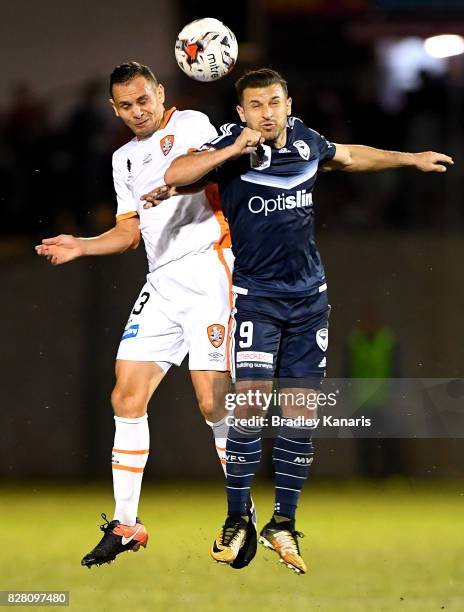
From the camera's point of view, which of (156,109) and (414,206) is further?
(414,206)

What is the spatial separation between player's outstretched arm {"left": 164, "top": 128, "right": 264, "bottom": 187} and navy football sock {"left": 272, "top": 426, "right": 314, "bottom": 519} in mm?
1526

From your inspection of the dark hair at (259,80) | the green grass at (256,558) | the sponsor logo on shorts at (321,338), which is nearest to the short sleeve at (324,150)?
the dark hair at (259,80)

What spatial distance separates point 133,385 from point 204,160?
59.1 inches

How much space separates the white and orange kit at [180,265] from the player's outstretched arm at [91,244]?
0.33ft

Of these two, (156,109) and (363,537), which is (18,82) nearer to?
(363,537)

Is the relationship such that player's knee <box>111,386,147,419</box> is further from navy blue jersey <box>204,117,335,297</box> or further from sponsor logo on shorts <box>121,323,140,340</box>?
navy blue jersey <box>204,117,335,297</box>

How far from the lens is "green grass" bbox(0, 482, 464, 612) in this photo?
7.98 metres

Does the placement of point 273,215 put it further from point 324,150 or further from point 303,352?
point 303,352

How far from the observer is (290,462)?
7195 mm

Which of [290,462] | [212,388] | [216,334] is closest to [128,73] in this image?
[216,334]

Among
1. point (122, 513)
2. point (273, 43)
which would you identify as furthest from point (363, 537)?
point (273, 43)

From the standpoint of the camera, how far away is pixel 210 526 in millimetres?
10859

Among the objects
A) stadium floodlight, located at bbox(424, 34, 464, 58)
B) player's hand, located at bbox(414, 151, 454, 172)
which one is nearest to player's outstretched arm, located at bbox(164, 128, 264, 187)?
player's hand, located at bbox(414, 151, 454, 172)

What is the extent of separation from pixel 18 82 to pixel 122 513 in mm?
8311
